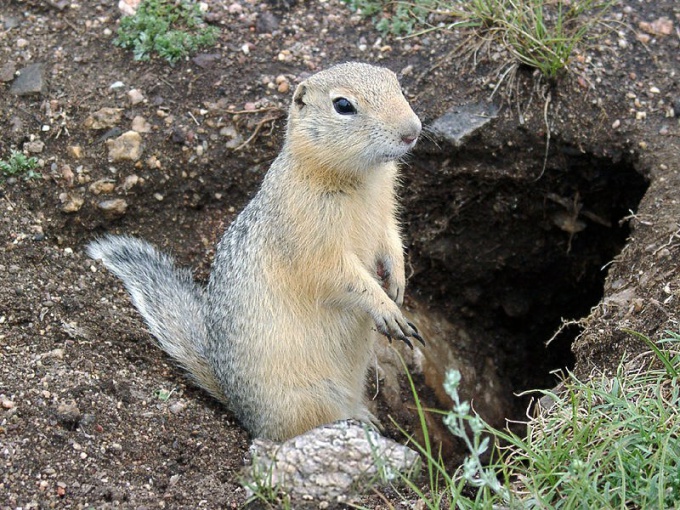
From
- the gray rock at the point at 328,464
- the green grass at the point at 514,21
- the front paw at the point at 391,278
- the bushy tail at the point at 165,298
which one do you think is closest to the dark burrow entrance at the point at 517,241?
the green grass at the point at 514,21

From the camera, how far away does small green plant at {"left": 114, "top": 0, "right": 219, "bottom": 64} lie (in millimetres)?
6398

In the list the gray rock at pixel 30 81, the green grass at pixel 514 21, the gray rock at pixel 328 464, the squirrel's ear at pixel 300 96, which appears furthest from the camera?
the gray rock at pixel 30 81

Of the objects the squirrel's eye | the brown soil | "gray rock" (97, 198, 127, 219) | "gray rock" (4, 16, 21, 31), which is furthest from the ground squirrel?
"gray rock" (4, 16, 21, 31)

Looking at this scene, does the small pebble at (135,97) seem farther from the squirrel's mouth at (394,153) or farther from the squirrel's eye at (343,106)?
the squirrel's mouth at (394,153)

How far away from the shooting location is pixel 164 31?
643cm

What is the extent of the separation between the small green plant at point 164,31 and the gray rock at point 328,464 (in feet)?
11.1

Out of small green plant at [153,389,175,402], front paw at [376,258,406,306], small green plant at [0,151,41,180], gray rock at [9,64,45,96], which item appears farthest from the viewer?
gray rock at [9,64,45,96]

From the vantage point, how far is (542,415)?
417 cm

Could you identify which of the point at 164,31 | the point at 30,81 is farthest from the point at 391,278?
the point at 30,81

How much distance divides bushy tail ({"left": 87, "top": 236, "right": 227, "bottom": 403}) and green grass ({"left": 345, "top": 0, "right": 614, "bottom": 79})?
2523 mm

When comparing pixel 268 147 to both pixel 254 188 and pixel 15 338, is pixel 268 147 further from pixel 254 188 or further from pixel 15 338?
pixel 15 338

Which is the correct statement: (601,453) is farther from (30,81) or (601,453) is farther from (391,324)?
(30,81)

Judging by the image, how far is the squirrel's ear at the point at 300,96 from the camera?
15.7ft

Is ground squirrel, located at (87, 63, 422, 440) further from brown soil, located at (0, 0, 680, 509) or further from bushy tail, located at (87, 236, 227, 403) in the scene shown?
brown soil, located at (0, 0, 680, 509)
